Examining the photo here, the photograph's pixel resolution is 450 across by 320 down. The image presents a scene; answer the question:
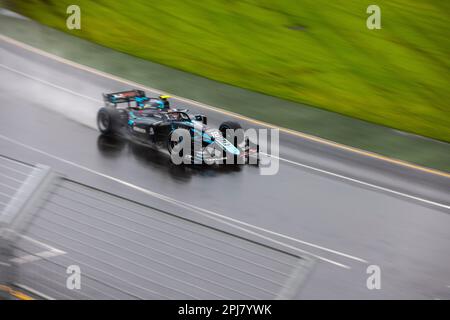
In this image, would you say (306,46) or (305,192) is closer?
(305,192)

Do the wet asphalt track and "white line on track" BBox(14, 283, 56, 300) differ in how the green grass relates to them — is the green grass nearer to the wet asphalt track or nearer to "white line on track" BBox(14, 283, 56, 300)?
the wet asphalt track

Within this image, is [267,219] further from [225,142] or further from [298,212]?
[225,142]

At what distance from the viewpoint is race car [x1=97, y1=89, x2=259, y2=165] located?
15289 mm

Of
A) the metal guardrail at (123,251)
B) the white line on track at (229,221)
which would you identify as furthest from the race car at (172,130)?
the metal guardrail at (123,251)

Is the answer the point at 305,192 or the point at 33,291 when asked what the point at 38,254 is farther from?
the point at 305,192

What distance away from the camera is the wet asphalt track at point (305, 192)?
40.1 feet

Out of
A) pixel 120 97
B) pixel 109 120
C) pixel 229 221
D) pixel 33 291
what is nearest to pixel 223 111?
pixel 120 97

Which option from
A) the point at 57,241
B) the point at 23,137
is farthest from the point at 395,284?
the point at 23,137

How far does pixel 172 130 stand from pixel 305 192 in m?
3.05

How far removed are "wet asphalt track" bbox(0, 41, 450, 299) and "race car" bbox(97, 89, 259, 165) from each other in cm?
30

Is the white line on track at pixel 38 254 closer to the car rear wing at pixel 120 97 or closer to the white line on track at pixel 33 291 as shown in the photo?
the white line on track at pixel 33 291

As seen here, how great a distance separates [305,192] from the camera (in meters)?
14.9

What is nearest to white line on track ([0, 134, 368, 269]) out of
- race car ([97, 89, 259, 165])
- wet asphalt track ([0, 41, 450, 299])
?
wet asphalt track ([0, 41, 450, 299])
